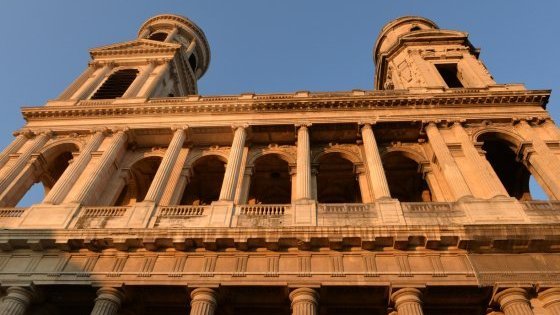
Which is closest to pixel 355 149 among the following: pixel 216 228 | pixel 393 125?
pixel 393 125

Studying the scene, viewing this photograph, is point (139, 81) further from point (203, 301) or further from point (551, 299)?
point (551, 299)

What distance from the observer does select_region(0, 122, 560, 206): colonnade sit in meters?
17.2

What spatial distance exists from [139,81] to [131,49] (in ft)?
15.6

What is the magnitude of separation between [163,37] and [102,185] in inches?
931

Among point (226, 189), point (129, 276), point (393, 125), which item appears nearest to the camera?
point (129, 276)

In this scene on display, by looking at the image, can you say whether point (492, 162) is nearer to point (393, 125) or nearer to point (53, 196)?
point (393, 125)

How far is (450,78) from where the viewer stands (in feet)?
95.3

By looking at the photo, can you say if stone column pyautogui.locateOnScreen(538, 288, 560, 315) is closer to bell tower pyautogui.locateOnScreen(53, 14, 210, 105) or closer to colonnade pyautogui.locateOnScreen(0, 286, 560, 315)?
colonnade pyautogui.locateOnScreen(0, 286, 560, 315)

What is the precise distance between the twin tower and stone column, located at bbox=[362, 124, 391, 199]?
17.3 ft

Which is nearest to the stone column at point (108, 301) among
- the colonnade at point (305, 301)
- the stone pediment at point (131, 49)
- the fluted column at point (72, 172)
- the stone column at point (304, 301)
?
the colonnade at point (305, 301)

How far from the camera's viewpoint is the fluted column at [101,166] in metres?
17.7

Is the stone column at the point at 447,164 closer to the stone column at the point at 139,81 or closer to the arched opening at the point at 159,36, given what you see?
the stone column at the point at 139,81

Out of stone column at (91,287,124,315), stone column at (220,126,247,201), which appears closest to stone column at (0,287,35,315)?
stone column at (91,287,124,315)

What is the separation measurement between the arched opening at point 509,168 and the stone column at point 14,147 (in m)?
22.1
